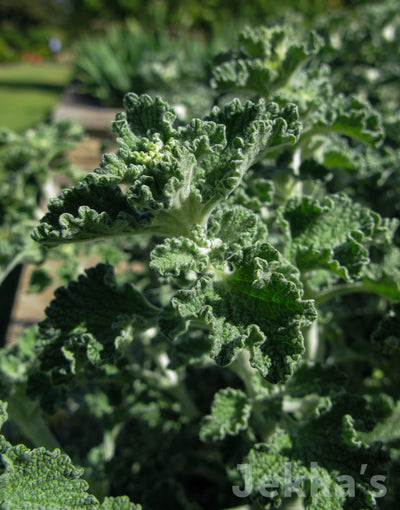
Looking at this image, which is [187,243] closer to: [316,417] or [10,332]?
[316,417]

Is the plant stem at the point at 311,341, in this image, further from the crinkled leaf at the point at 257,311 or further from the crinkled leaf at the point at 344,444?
the crinkled leaf at the point at 257,311

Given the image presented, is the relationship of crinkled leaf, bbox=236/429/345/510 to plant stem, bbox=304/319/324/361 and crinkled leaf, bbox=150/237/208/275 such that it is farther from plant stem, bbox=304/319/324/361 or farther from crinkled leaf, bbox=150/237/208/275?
crinkled leaf, bbox=150/237/208/275

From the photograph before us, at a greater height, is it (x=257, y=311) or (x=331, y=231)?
(x=331, y=231)

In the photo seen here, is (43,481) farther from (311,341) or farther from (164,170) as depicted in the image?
(311,341)

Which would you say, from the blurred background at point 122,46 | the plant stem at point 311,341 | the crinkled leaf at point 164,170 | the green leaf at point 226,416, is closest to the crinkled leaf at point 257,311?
the crinkled leaf at point 164,170

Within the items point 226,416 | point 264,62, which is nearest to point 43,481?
point 226,416

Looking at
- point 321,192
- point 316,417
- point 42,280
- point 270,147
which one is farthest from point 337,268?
point 42,280
